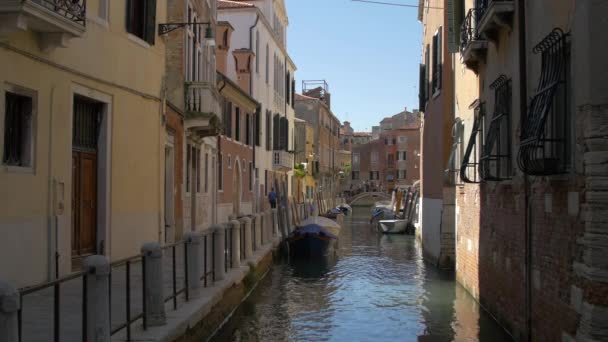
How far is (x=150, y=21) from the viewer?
12.0m

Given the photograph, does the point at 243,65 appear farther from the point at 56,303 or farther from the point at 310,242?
the point at 56,303

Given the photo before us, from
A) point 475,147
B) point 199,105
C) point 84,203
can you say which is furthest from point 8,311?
point 199,105

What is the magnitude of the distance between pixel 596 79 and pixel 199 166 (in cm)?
1427

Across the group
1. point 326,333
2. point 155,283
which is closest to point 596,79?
point 155,283

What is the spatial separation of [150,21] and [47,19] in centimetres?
450

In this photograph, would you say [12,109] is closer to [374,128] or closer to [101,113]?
Answer: [101,113]

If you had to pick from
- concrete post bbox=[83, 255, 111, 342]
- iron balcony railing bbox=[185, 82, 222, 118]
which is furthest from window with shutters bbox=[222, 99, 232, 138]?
concrete post bbox=[83, 255, 111, 342]

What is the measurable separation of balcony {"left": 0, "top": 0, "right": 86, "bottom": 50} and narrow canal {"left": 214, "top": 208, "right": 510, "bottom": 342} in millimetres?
4282

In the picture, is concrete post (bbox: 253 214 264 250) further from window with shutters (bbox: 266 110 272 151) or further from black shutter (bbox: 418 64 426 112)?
window with shutters (bbox: 266 110 272 151)

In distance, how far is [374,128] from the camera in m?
114

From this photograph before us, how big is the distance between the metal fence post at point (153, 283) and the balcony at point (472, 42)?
19.3 ft

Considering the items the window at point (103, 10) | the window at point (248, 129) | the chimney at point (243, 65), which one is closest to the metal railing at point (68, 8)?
the window at point (103, 10)

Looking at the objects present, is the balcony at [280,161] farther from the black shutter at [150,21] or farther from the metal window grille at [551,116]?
the metal window grille at [551,116]

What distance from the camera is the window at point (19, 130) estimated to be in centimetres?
786
